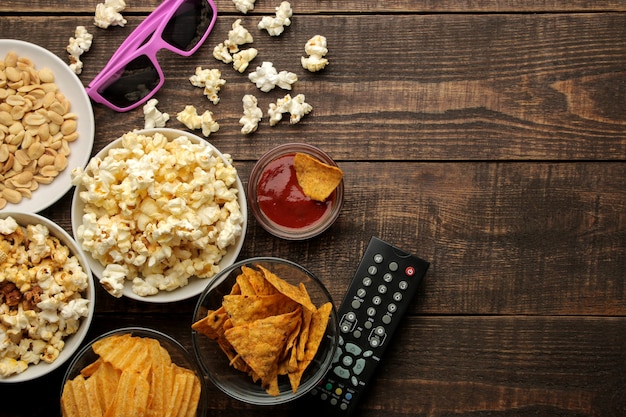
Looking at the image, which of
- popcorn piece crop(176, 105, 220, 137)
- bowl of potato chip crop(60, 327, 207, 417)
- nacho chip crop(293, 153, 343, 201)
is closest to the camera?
bowl of potato chip crop(60, 327, 207, 417)

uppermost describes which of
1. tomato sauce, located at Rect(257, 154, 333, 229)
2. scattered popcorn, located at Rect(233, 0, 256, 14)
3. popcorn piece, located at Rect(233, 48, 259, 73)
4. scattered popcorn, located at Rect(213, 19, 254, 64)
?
scattered popcorn, located at Rect(233, 0, 256, 14)

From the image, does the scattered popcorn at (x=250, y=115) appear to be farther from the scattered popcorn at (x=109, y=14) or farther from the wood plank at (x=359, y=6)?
the scattered popcorn at (x=109, y=14)

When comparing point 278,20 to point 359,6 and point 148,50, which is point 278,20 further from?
point 148,50

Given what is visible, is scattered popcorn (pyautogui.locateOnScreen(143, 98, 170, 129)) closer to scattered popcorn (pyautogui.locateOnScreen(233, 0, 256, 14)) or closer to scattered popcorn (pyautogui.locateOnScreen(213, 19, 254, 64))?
scattered popcorn (pyautogui.locateOnScreen(213, 19, 254, 64))

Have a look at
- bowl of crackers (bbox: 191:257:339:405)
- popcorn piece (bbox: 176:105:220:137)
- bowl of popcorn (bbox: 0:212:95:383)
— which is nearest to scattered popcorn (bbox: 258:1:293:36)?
popcorn piece (bbox: 176:105:220:137)

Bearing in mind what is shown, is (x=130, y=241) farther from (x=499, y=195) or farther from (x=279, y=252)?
(x=499, y=195)

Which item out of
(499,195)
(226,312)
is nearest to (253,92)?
(226,312)

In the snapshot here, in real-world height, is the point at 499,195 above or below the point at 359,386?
above
